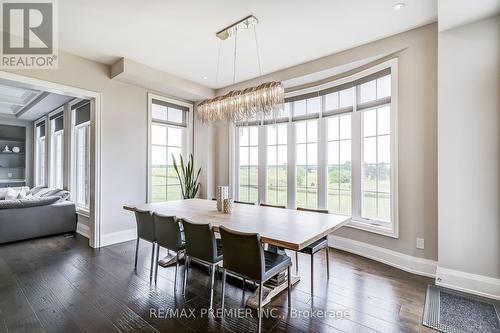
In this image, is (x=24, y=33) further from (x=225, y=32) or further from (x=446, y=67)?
(x=446, y=67)

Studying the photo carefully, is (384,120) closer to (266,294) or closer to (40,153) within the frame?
(266,294)

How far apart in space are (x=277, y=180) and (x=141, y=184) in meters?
2.57

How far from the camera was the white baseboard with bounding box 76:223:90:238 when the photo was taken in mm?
4514

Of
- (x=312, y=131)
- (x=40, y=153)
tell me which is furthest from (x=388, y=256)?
(x=40, y=153)

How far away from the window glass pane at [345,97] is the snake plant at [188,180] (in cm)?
319

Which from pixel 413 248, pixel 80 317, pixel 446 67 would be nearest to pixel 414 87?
pixel 446 67

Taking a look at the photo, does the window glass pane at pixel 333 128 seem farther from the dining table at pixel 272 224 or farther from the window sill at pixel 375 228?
the dining table at pixel 272 224

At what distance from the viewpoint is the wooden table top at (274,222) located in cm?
182

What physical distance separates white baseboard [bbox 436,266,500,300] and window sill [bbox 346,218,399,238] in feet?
1.92

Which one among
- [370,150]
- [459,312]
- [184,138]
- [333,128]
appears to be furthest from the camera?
[184,138]

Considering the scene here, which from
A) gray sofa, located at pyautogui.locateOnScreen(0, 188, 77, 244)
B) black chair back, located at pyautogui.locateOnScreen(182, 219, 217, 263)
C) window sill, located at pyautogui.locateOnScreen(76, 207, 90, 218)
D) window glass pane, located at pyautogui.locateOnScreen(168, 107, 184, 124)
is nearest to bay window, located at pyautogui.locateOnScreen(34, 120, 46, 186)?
gray sofa, located at pyautogui.locateOnScreen(0, 188, 77, 244)

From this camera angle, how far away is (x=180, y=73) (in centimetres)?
436

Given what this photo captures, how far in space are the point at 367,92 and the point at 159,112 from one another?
3.82m

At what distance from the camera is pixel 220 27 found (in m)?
2.91
